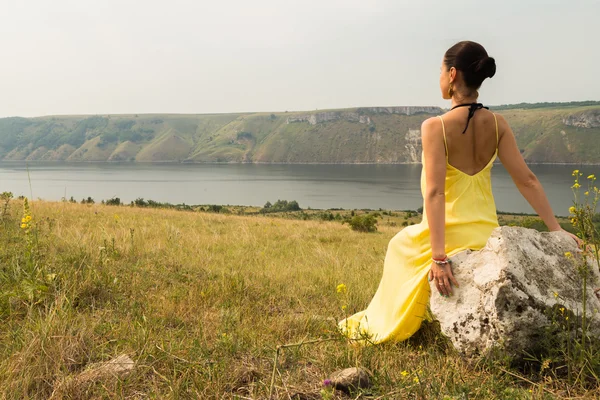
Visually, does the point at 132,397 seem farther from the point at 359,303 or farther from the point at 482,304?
the point at 359,303

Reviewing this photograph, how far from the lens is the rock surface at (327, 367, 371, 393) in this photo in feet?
7.30

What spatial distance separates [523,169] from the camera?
3059 mm

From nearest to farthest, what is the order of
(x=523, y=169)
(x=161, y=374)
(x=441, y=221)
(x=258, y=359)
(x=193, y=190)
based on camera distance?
(x=161, y=374) → (x=258, y=359) → (x=441, y=221) → (x=523, y=169) → (x=193, y=190)

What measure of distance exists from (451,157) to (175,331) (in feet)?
8.00

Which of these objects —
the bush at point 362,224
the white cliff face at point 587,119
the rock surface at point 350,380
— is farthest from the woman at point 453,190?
the white cliff face at point 587,119

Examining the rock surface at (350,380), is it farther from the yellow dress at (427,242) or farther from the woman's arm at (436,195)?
the woman's arm at (436,195)

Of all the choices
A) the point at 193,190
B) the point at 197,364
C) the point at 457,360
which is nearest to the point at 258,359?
the point at 197,364

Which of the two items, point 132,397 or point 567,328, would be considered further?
→ point 567,328

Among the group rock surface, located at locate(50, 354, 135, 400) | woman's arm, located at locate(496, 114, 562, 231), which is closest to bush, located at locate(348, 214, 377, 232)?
woman's arm, located at locate(496, 114, 562, 231)

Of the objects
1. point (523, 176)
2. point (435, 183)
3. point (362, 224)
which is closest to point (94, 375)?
point (435, 183)

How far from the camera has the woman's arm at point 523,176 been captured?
118 inches

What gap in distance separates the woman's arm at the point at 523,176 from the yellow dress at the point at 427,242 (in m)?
0.09

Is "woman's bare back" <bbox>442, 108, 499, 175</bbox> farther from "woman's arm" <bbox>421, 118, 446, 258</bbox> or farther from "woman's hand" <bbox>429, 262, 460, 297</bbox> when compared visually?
"woman's hand" <bbox>429, 262, 460, 297</bbox>

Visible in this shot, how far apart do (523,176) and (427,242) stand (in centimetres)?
90
